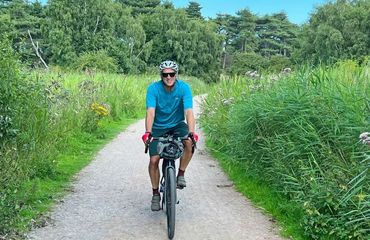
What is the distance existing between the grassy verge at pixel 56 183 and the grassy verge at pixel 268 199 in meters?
2.86

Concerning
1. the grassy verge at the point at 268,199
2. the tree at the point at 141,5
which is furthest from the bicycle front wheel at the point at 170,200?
the tree at the point at 141,5

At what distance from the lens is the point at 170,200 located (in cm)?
552

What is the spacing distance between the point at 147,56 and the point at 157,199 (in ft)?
168

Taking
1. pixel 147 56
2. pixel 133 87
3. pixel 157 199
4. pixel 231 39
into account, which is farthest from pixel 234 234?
pixel 231 39

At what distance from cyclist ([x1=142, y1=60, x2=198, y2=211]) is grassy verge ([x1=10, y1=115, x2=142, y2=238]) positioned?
153 cm

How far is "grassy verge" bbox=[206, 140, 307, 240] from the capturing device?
19.5 ft

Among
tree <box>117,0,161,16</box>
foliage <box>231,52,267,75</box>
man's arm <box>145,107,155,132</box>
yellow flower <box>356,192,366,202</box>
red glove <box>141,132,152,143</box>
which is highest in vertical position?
tree <box>117,0,161,16</box>

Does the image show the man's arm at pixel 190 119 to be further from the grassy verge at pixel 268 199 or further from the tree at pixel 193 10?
the tree at pixel 193 10

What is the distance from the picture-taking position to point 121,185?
830 cm

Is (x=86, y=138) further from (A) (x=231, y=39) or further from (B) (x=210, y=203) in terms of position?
(A) (x=231, y=39)

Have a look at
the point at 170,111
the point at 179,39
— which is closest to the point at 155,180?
the point at 170,111

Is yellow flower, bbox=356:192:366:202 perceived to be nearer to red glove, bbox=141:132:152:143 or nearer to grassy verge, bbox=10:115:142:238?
red glove, bbox=141:132:152:143

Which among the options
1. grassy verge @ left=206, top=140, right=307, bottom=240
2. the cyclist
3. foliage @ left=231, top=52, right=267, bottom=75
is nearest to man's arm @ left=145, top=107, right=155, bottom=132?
the cyclist

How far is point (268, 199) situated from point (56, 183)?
11.2ft
